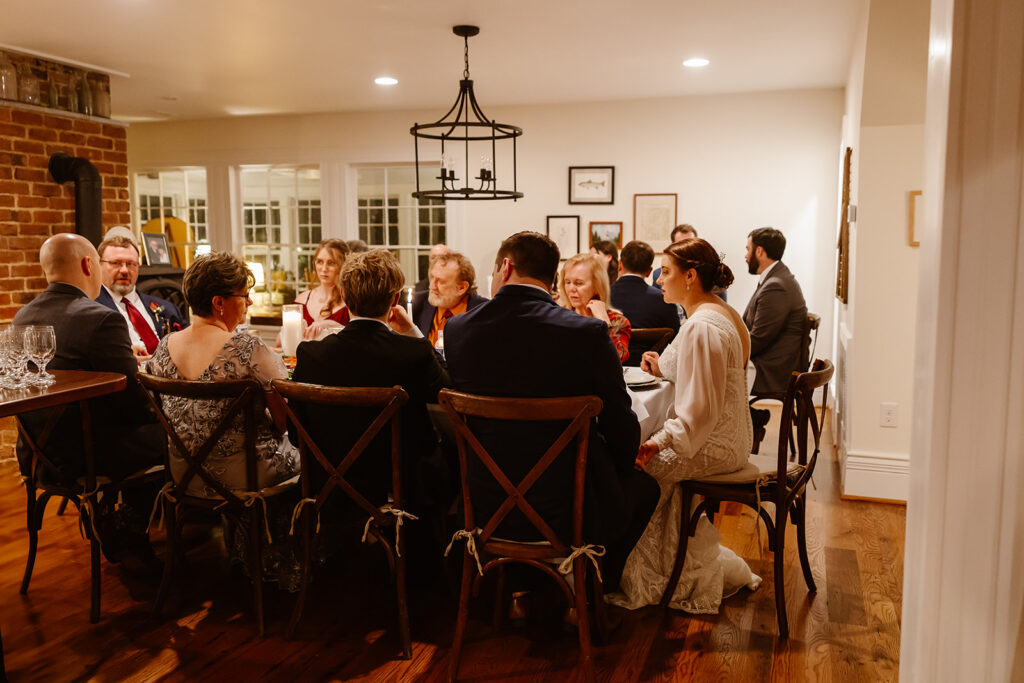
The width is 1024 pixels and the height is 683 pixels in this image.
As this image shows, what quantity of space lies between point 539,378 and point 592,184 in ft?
16.7

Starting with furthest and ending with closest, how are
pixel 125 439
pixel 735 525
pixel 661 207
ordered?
pixel 661 207 → pixel 735 525 → pixel 125 439

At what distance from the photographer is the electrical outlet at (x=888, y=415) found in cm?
384

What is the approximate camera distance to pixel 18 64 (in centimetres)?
507

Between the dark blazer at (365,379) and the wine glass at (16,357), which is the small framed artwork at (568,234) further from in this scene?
the wine glass at (16,357)

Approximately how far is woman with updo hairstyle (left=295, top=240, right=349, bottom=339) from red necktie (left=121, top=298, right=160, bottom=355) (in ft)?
2.49

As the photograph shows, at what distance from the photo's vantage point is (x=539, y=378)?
2.10m

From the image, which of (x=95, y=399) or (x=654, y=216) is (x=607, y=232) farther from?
(x=95, y=399)

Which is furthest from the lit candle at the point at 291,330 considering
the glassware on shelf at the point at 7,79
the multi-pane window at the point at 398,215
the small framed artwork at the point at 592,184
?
the multi-pane window at the point at 398,215

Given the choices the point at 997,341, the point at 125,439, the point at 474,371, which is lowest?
the point at 125,439

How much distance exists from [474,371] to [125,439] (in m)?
1.45

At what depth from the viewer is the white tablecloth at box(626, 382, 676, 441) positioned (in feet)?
8.79

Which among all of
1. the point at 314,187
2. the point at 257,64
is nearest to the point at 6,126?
the point at 257,64

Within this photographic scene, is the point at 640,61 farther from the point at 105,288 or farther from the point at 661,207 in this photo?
the point at 105,288

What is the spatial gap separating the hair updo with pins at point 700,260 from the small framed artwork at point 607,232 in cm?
421
